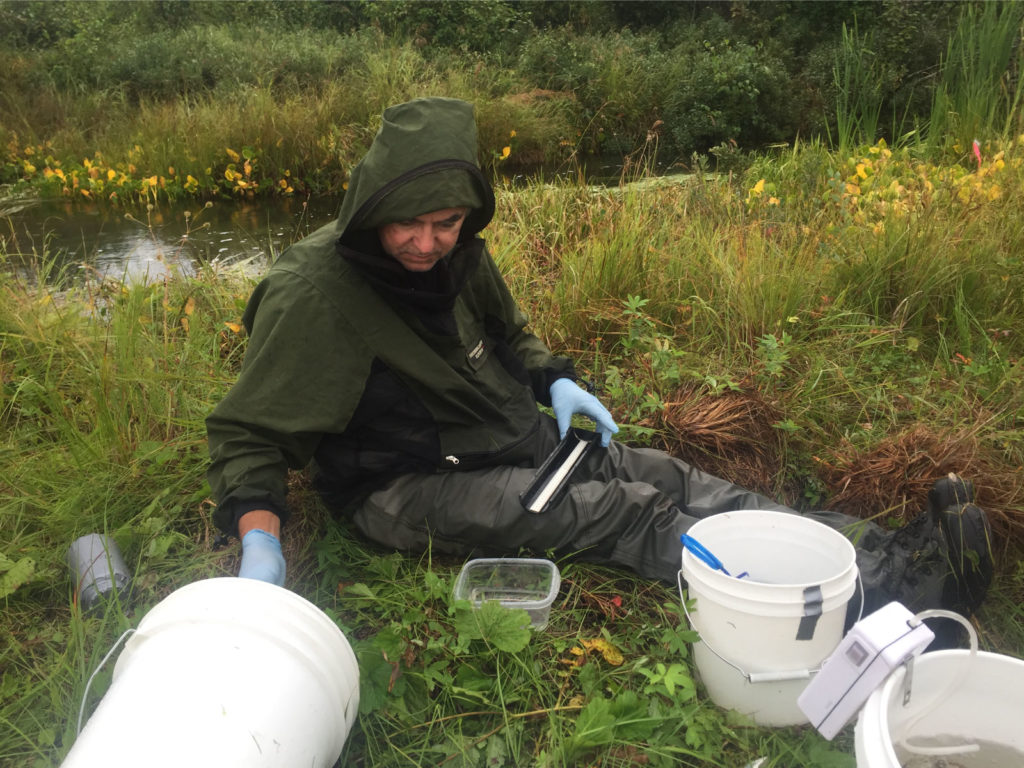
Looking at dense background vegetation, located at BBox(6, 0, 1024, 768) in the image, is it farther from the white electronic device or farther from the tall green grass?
the white electronic device

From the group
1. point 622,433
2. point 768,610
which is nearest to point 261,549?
Result: point 768,610

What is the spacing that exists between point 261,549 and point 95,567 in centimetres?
66

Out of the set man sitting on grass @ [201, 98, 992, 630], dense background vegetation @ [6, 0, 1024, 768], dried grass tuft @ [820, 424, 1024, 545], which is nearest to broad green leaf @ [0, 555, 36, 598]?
dense background vegetation @ [6, 0, 1024, 768]

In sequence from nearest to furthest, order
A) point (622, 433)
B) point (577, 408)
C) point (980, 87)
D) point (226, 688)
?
point (226, 688), point (577, 408), point (622, 433), point (980, 87)

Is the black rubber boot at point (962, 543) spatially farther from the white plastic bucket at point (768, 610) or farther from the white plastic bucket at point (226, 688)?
the white plastic bucket at point (226, 688)

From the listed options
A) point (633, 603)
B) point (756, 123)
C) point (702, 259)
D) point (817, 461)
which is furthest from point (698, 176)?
point (756, 123)

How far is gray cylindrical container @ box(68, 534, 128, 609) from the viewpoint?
1.91m

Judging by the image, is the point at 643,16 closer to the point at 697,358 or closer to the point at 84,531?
the point at 697,358

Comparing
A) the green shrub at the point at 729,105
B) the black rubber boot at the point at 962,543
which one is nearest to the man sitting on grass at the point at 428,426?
the black rubber boot at the point at 962,543

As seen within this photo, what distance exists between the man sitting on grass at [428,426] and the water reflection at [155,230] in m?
3.33

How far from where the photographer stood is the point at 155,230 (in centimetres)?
673

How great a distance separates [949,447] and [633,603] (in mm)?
1035

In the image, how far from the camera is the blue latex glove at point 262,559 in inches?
Answer: 61.9

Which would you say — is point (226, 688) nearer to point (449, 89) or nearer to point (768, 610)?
point (768, 610)
